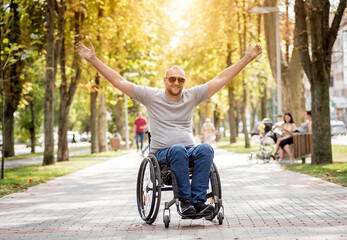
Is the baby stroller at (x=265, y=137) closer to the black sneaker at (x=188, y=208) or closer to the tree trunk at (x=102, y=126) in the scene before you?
the black sneaker at (x=188, y=208)

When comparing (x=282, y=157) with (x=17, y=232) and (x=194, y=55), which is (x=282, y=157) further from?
(x=194, y=55)

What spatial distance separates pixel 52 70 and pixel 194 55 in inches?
654

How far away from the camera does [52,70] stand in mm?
19578

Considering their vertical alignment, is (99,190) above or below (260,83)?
below

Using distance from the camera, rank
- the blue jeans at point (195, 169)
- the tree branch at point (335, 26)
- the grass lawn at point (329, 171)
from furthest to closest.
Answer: the tree branch at point (335, 26) → the grass lawn at point (329, 171) → the blue jeans at point (195, 169)

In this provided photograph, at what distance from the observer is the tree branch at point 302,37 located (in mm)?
16314

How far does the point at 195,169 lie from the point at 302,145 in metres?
11.4

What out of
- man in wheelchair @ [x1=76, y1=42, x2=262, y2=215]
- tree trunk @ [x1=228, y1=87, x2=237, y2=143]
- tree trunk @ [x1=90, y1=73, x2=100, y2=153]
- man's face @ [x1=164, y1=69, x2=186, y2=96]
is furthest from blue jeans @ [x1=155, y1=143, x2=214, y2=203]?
tree trunk @ [x1=228, y1=87, x2=237, y2=143]

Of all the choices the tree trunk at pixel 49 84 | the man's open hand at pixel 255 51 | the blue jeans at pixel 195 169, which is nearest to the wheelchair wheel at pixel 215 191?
the blue jeans at pixel 195 169

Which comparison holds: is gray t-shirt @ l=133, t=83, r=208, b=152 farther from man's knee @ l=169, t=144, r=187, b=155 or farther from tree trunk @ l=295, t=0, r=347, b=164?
tree trunk @ l=295, t=0, r=347, b=164

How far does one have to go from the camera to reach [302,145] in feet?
59.0

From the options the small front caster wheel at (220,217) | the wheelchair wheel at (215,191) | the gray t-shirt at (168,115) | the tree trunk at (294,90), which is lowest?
the small front caster wheel at (220,217)

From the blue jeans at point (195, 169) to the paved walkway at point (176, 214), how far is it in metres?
0.37

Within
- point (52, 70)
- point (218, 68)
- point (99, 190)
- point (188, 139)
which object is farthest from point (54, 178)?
point (218, 68)
